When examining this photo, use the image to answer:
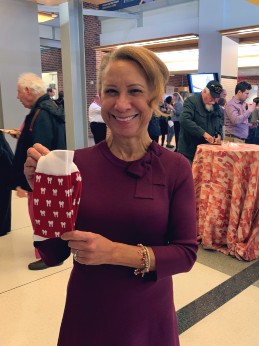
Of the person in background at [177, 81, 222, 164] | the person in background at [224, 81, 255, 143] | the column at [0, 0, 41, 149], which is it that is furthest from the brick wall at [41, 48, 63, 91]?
the person in background at [177, 81, 222, 164]

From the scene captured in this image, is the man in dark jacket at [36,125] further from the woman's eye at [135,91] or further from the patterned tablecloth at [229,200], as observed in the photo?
the woman's eye at [135,91]

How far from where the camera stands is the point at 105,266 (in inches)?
37.6

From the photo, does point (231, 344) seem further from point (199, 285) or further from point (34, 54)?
point (34, 54)

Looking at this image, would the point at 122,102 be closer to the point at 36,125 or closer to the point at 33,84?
the point at 36,125

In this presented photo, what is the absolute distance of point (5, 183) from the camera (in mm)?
3551

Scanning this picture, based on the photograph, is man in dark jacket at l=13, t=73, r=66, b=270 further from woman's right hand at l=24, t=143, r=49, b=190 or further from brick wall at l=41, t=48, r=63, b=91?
brick wall at l=41, t=48, r=63, b=91

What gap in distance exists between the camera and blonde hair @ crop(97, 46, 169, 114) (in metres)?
0.95

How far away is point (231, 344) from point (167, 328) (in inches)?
49.6

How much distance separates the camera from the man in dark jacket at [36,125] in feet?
8.77

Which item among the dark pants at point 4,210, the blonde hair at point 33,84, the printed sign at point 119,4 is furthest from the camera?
the printed sign at point 119,4

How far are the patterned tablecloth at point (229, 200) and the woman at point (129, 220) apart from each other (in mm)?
2304

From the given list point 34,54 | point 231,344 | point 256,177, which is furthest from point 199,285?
point 34,54

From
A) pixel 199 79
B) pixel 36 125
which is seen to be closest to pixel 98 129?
pixel 199 79

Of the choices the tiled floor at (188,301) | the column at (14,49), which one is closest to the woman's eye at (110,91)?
the tiled floor at (188,301)
